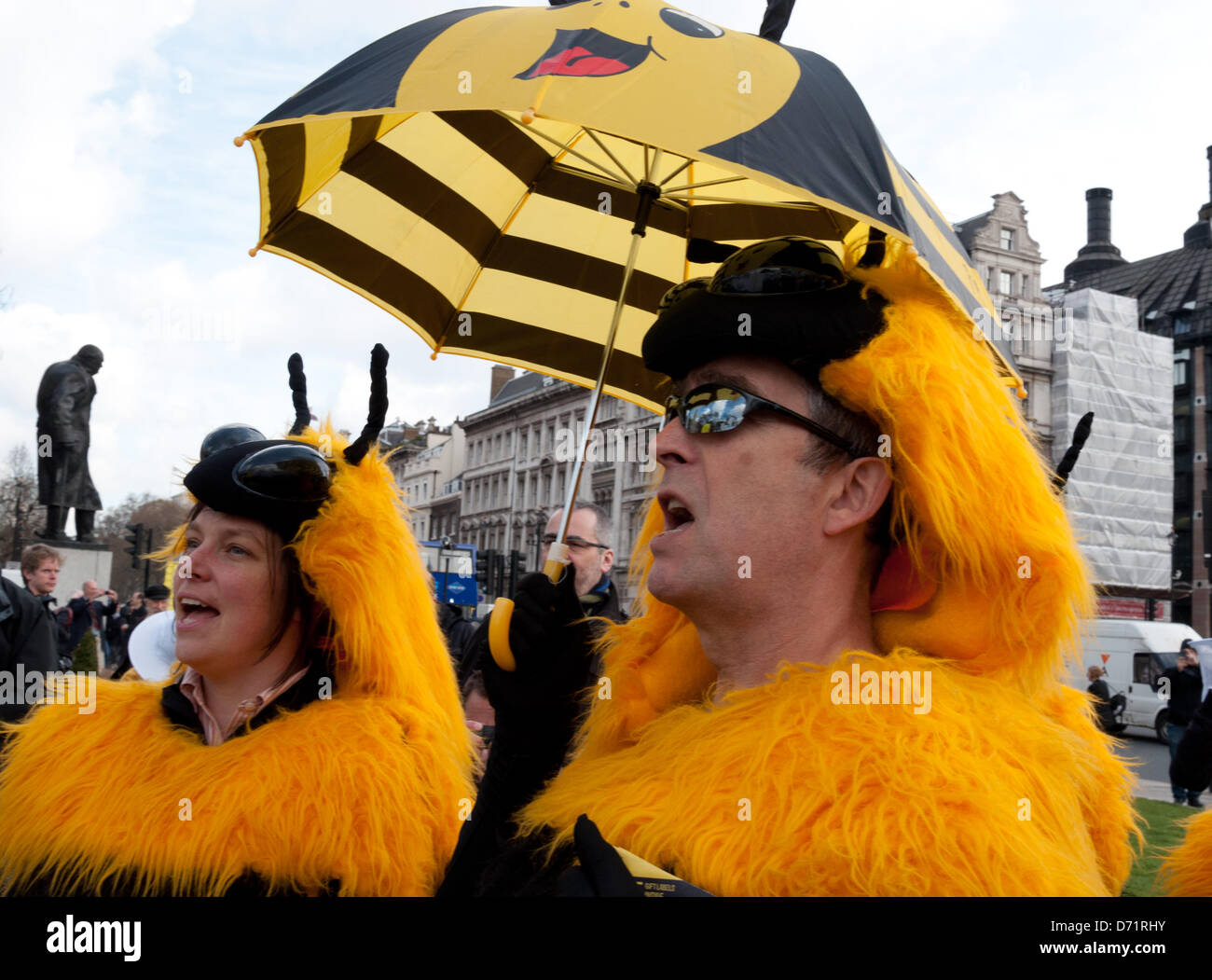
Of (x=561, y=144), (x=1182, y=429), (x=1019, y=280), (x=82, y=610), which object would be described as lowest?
(x=82, y=610)

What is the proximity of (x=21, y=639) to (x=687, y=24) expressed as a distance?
14.7 feet

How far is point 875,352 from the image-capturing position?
168cm

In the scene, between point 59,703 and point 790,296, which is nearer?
point 790,296

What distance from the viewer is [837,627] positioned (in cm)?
173

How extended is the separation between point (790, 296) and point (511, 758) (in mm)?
1066

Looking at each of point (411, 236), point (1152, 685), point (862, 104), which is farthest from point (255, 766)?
point (1152, 685)

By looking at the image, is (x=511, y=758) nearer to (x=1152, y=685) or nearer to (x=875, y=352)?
(x=875, y=352)

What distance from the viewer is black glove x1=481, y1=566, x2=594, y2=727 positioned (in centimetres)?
201

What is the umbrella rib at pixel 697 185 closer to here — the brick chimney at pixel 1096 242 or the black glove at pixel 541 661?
the black glove at pixel 541 661

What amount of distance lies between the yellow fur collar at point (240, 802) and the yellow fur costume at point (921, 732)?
61 centimetres

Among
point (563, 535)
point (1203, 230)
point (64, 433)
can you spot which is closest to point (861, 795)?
point (563, 535)

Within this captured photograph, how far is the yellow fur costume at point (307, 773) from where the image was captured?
2186mm
